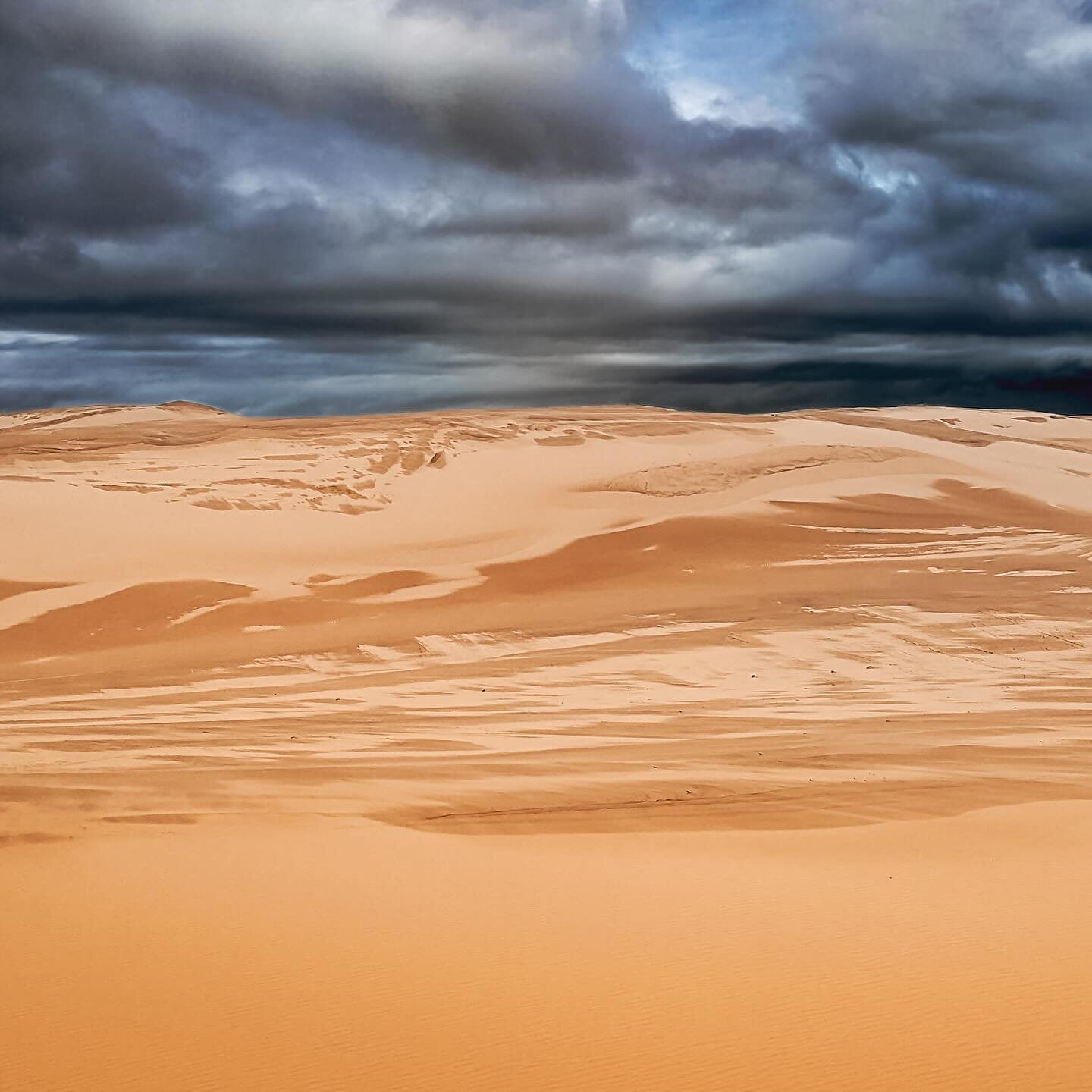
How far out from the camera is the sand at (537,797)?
5.00 metres

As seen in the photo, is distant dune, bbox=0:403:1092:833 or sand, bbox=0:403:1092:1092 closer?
sand, bbox=0:403:1092:1092

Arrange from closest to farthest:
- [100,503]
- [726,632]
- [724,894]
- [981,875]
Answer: [724,894]
[981,875]
[726,632]
[100,503]

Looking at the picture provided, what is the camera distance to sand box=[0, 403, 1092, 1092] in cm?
500

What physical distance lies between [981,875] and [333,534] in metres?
19.2

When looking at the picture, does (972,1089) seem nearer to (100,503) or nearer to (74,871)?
(74,871)

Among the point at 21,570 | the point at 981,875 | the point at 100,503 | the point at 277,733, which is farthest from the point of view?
the point at 100,503

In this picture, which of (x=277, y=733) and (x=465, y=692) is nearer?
(x=277, y=733)

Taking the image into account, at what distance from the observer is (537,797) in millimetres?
9031

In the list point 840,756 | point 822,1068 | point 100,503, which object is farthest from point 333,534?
point 822,1068

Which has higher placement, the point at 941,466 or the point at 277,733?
the point at 941,466

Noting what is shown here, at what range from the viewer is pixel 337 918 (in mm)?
6328

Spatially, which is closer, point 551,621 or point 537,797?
point 537,797

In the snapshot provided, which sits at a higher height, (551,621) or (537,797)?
(537,797)

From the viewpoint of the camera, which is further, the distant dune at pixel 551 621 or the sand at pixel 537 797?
the distant dune at pixel 551 621
